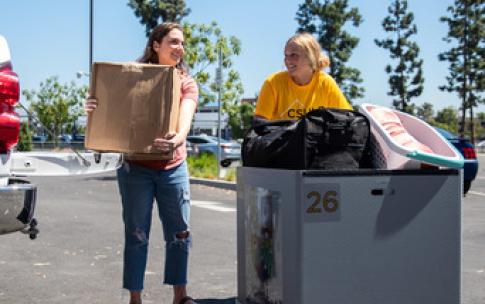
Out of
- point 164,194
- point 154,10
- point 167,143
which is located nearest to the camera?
point 167,143

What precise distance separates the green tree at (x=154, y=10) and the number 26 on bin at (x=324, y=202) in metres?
49.5

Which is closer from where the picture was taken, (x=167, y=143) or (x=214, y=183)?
(x=167, y=143)

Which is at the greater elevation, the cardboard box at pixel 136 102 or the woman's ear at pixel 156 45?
the woman's ear at pixel 156 45

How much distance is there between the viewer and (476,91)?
2147 inches

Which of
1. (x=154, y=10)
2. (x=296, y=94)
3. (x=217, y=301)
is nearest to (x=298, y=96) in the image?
(x=296, y=94)

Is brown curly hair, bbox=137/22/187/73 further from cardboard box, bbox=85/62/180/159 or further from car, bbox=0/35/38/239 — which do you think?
car, bbox=0/35/38/239

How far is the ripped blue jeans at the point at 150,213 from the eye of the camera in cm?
392

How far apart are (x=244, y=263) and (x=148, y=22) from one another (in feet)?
165

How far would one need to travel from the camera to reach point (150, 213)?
13.2ft

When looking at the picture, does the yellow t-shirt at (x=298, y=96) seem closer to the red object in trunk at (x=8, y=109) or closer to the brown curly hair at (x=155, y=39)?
the brown curly hair at (x=155, y=39)

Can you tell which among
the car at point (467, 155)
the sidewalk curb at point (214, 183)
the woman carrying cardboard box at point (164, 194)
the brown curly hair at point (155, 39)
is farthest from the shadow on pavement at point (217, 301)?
the sidewalk curb at point (214, 183)

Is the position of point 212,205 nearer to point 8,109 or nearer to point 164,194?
point 164,194

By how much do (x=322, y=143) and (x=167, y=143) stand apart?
3.11 feet

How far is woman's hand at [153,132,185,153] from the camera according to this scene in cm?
369
